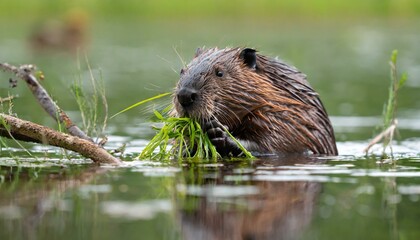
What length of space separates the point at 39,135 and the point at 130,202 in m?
1.43

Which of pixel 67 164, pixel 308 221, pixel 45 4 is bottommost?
pixel 308 221

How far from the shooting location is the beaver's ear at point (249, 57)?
6.40 meters

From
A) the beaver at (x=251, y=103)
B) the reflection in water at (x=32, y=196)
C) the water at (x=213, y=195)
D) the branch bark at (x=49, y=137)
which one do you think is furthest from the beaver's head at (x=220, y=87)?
the reflection in water at (x=32, y=196)

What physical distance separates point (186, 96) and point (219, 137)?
1.15 feet

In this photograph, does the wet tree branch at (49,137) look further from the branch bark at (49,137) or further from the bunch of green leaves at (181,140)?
the bunch of green leaves at (181,140)

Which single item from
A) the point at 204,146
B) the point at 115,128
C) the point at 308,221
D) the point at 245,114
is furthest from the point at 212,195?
the point at 115,128

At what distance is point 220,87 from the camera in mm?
6195

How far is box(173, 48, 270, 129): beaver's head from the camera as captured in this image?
593 centimetres

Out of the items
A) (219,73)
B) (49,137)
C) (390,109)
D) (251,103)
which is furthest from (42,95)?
(390,109)

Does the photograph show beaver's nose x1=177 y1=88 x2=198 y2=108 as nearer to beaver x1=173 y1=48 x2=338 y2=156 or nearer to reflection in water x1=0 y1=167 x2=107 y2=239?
beaver x1=173 y1=48 x2=338 y2=156

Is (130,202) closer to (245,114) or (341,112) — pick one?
(245,114)

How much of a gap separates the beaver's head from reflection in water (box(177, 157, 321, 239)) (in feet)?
2.36

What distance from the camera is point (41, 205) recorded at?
4.19 m

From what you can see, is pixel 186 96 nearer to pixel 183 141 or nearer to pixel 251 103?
pixel 183 141
